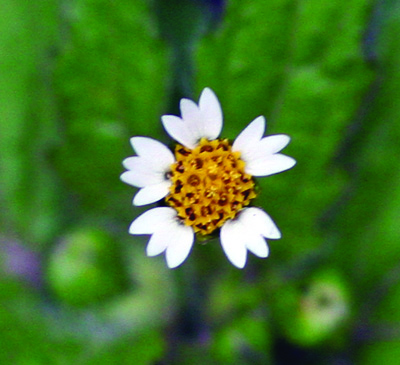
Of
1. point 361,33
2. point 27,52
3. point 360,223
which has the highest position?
point 27,52

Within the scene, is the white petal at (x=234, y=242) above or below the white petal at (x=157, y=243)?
below

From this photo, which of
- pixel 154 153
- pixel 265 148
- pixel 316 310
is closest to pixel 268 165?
pixel 265 148

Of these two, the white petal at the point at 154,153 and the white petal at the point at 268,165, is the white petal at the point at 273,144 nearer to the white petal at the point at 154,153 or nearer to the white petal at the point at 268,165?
the white petal at the point at 268,165

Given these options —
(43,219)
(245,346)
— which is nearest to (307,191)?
(245,346)

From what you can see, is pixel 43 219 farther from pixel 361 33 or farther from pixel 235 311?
pixel 361 33

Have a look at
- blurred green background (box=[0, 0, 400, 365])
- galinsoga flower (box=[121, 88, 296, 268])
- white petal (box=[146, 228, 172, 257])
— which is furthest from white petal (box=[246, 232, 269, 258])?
blurred green background (box=[0, 0, 400, 365])

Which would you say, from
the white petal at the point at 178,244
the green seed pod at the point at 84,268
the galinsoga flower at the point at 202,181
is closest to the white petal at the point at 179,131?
the galinsoga flower at the point at 202,181

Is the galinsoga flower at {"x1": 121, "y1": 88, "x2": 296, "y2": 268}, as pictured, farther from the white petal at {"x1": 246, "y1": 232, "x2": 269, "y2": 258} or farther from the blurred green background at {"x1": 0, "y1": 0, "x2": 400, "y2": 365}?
the blurred green background at {"x1": 0, "y1": 0, "x2": 400, "y2": 365}
